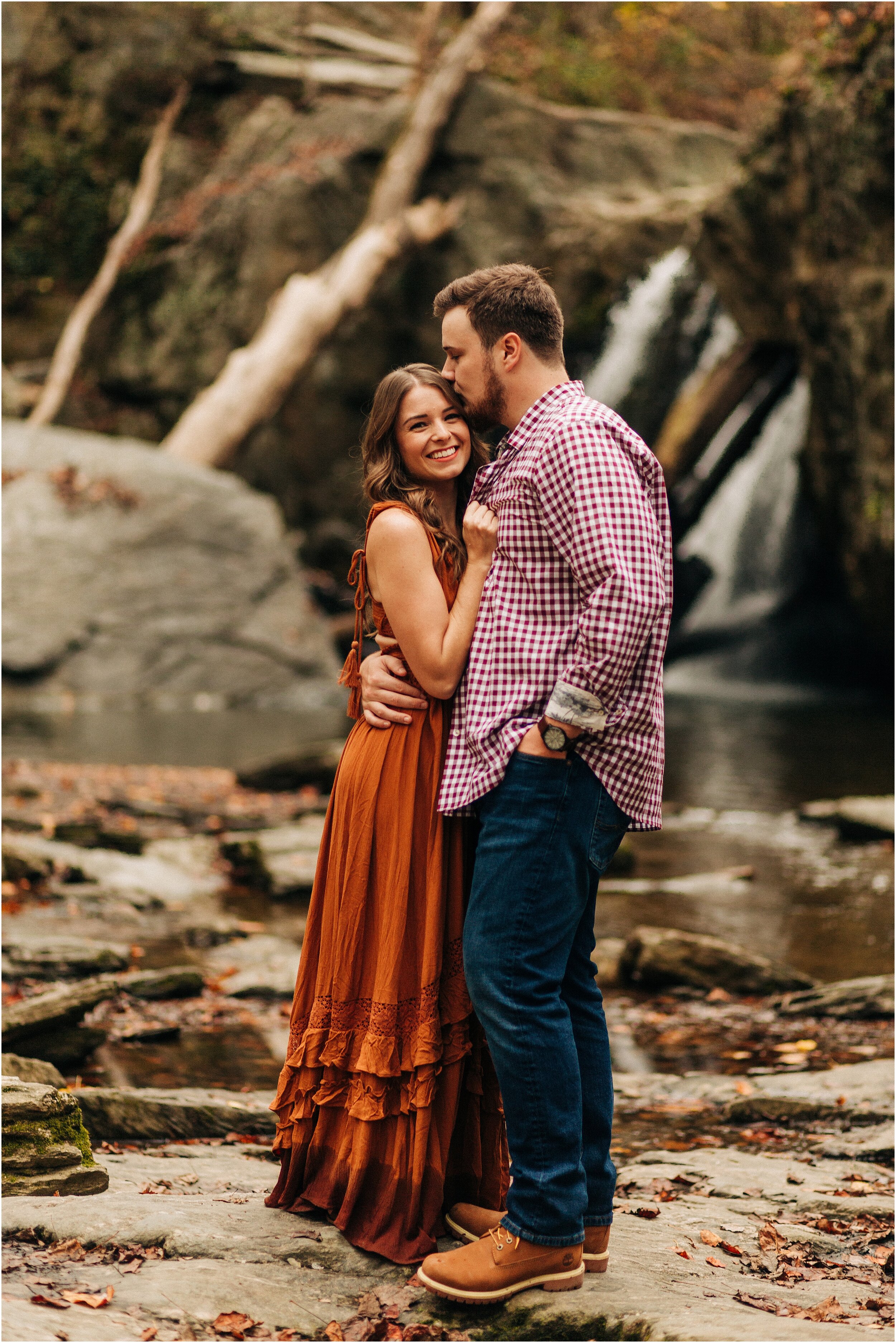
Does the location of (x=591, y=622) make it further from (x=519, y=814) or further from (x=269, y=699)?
(x=269, y=699)

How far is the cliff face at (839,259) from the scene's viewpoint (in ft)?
35.7

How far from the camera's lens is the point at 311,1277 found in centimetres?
265

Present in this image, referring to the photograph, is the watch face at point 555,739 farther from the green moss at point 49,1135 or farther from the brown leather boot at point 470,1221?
the green moss at point 49,1135

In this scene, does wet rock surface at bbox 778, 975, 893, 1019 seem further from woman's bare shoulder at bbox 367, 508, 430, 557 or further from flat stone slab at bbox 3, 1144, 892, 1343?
Answer: woman's bare shoulder at bbox 367, 508, 430, 557

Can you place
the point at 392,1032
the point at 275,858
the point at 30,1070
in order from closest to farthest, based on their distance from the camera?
the point at 392,1032 → the point at 30,1070 → the point at 275,858

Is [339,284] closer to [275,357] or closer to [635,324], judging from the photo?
[275,357]

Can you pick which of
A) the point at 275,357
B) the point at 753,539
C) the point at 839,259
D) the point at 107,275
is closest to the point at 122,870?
the point at 839,259

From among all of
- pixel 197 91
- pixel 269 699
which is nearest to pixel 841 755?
pixel 269 699

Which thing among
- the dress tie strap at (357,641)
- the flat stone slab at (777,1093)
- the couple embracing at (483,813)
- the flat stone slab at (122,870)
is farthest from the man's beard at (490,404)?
the flat stone slab at (122,870)

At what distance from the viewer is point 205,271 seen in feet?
66.8

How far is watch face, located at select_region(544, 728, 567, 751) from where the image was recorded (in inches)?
101

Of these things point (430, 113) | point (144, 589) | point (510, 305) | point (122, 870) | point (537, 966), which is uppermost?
point (430, 113)

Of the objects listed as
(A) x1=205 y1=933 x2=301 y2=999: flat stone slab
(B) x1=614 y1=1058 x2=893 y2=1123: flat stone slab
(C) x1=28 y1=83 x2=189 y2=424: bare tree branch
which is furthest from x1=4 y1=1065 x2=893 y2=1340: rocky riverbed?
(C) x1=28 y1=83 x2=189 y2=424: bare tree branch

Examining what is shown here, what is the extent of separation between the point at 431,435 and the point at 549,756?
2.87 feet
